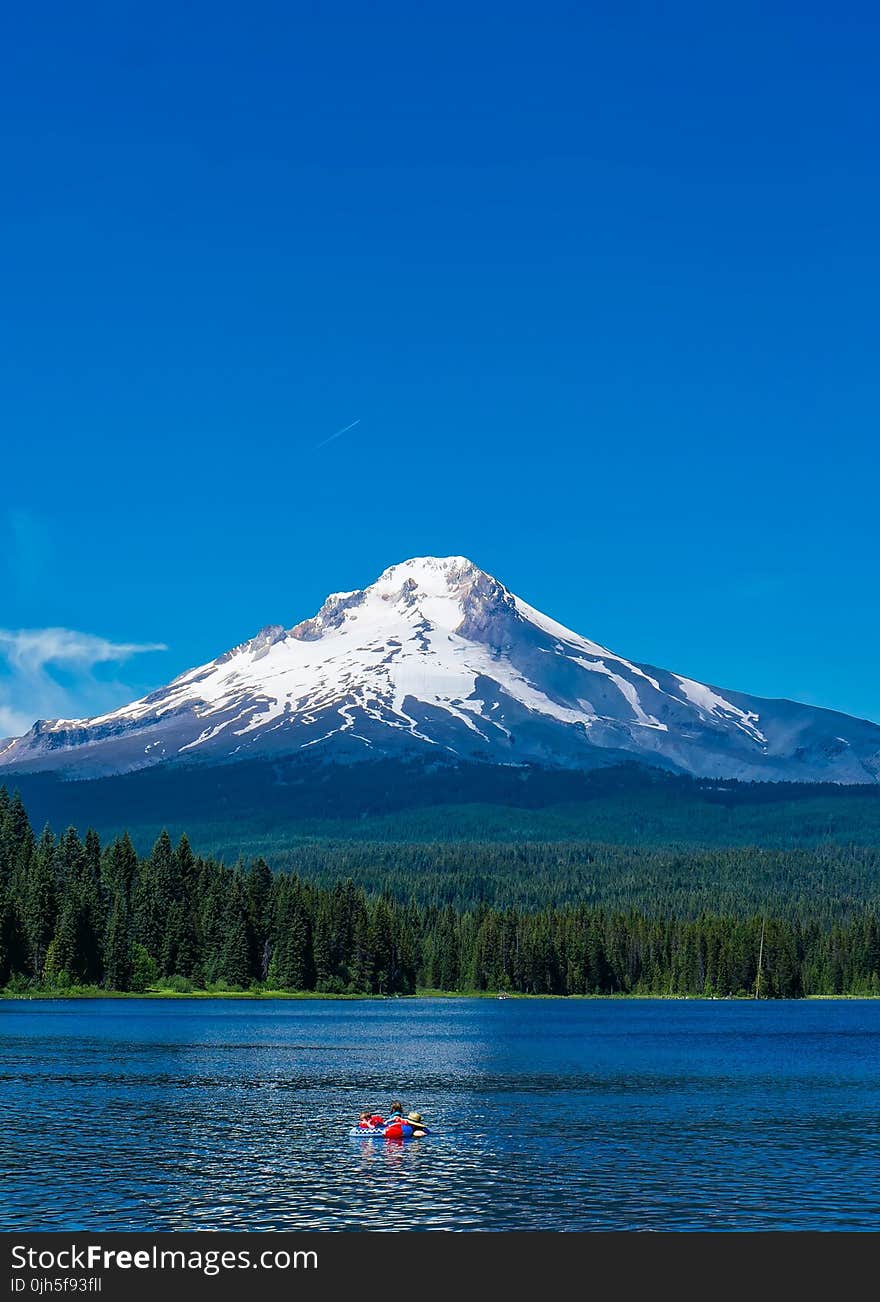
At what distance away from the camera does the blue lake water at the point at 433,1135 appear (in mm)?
50688

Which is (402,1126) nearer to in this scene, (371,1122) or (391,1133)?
(391,1133)

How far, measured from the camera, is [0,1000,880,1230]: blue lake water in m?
50.7

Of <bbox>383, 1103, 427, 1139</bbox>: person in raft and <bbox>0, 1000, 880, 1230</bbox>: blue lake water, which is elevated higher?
<bbox>383, 1103, 427, 1139</bbox>: person in raft

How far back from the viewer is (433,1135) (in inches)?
2734

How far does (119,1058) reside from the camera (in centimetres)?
10369

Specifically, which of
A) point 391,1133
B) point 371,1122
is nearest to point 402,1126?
point 391,1133

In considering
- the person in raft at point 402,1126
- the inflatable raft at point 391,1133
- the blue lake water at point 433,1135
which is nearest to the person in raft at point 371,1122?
the inflatable raft at point 391,1133

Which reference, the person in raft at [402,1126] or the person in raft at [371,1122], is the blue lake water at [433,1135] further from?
the person in raft at [371,1122]

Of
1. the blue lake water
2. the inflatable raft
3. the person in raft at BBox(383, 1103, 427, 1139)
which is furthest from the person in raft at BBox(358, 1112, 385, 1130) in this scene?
the blue lake water

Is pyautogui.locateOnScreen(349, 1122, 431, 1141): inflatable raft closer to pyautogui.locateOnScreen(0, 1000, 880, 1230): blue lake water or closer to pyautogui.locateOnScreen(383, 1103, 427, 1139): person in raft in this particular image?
pyautogui.locateOnScreen(383, 1103, 427, 1139): person in raft

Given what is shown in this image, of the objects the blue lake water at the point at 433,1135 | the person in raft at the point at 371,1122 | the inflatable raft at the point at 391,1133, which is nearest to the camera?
the blue lake water at the point at 433,1135
